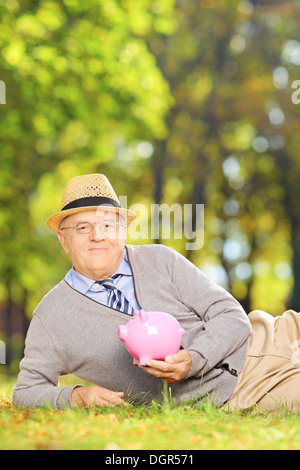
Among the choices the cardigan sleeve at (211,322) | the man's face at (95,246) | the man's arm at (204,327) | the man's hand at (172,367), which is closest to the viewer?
the man's hand at (172,367)

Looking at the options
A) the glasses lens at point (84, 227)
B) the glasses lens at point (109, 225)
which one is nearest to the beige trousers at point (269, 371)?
the glasses lens at point (109, 225)

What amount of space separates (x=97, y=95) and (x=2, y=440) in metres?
8.71

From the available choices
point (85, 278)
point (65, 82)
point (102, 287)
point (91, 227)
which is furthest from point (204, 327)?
point (65, 82)

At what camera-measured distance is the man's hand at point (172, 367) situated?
3312 mm

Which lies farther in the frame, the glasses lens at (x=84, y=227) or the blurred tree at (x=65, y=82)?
the blurred tree at (x=65, y=82)

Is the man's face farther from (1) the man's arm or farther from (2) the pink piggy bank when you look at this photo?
(2) the pink piggy bank

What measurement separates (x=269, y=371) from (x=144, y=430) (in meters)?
1.38

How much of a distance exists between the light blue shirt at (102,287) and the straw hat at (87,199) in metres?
0.35

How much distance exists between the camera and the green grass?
2539 millimetres

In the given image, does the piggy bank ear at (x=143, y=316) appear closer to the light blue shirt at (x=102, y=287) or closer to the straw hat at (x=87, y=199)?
the light blue shirt at (x=102, y=287)

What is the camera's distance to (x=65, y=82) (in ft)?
33.4

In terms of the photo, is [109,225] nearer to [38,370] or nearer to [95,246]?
[95,246]

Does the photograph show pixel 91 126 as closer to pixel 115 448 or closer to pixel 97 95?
pixel 97 95

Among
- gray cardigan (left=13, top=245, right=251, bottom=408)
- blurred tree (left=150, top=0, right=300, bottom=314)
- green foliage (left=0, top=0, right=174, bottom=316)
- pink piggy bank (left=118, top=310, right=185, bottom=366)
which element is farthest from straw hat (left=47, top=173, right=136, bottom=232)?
blurred tree (left=150, top=0, right=300, bottom=314)
